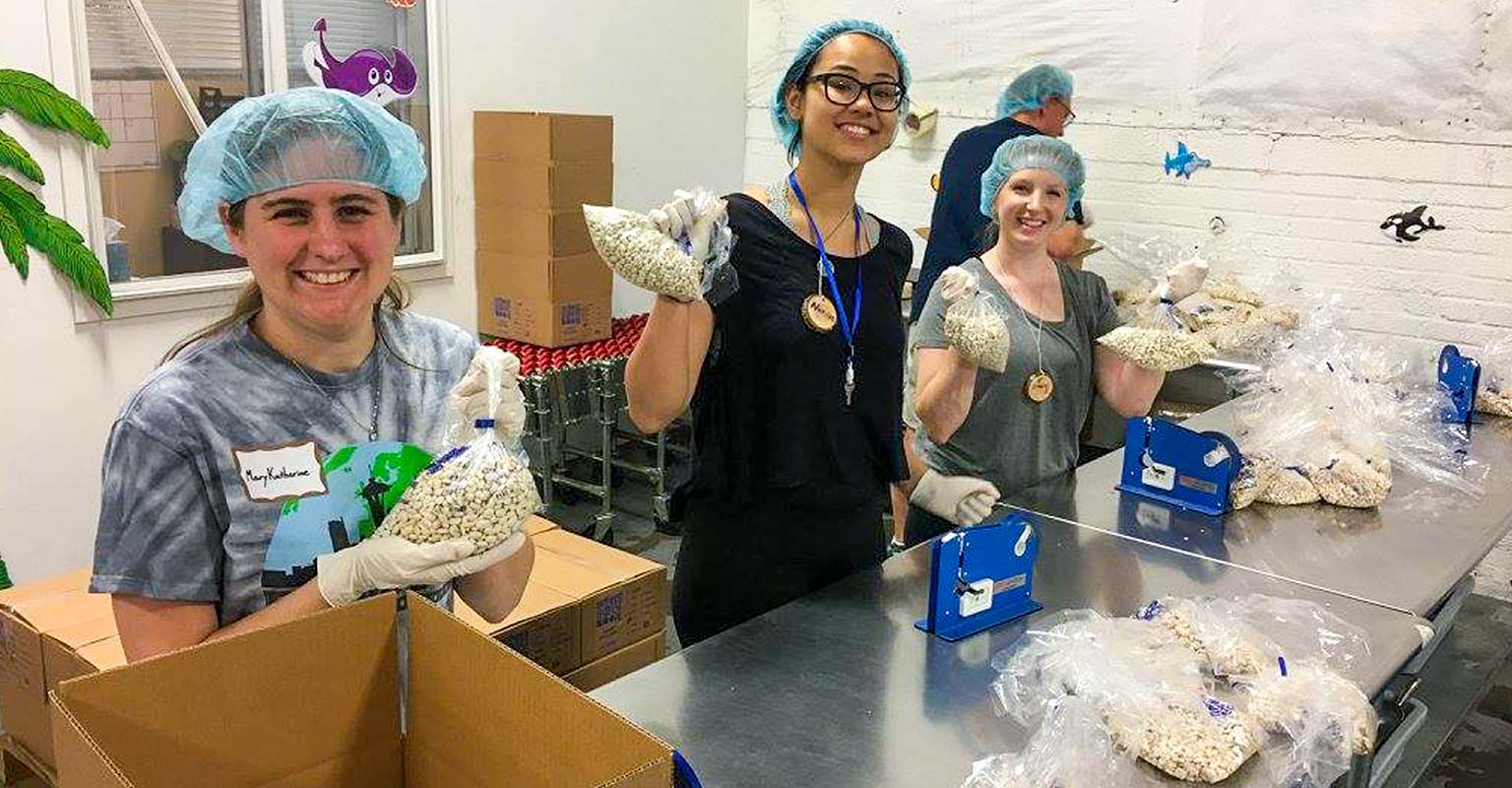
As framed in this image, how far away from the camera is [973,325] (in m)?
1.85

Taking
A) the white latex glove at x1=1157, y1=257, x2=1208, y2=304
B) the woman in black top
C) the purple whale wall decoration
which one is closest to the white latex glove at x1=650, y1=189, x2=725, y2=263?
the woman in black top

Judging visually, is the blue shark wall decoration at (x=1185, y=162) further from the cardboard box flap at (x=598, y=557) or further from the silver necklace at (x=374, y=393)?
the silver necklace at (x=374, y=393)

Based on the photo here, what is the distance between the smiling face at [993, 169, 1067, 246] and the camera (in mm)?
2123

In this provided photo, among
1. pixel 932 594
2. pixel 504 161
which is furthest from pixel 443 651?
pixel 504 161

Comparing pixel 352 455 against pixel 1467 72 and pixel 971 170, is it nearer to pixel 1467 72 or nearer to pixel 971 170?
pixel 971 170

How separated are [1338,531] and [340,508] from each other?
1.75 m

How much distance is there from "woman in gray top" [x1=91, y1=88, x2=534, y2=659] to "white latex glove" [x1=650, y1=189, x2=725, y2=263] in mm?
324

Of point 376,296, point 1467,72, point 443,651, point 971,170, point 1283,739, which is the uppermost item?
point 1467,72

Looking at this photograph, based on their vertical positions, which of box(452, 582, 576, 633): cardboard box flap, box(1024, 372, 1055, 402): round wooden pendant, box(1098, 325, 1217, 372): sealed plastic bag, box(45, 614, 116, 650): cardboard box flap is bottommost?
box(45, 614, 116, 650): cardboard box flap

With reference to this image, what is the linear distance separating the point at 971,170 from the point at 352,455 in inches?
109

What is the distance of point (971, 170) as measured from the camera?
3.62 meters

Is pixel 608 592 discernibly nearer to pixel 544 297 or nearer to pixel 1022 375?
pixel 1022 375

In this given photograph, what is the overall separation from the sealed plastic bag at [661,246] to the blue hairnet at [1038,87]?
2.70 m

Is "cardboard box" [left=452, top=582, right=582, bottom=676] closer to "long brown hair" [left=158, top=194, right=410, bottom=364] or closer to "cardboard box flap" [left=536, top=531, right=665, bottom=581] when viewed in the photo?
"cardboard box flap" [left=536, top=531, right=665, bottom=581]
